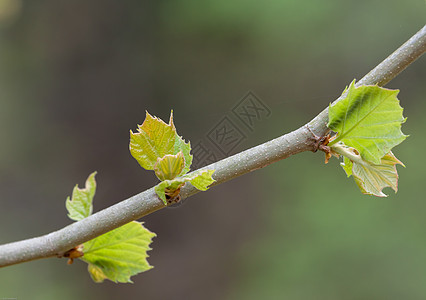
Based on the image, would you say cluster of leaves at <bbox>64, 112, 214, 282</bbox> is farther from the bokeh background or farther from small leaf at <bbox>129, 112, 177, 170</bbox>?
the bokeh background

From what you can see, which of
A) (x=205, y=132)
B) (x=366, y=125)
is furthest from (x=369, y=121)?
(x=205, y=132)

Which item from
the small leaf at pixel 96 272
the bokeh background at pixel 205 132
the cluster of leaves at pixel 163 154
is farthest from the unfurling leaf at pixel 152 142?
the bokeh background at pixel 205 132

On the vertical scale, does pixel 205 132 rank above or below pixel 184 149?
above

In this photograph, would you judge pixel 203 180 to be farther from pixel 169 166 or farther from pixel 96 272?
pixel 96 272

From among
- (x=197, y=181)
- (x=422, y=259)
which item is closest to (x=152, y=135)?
(x=197, y=181)

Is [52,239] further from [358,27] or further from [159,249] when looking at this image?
[358,27]

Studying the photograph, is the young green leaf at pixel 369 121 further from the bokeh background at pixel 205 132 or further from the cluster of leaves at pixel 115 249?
the bokeh background at pixel 205 132
